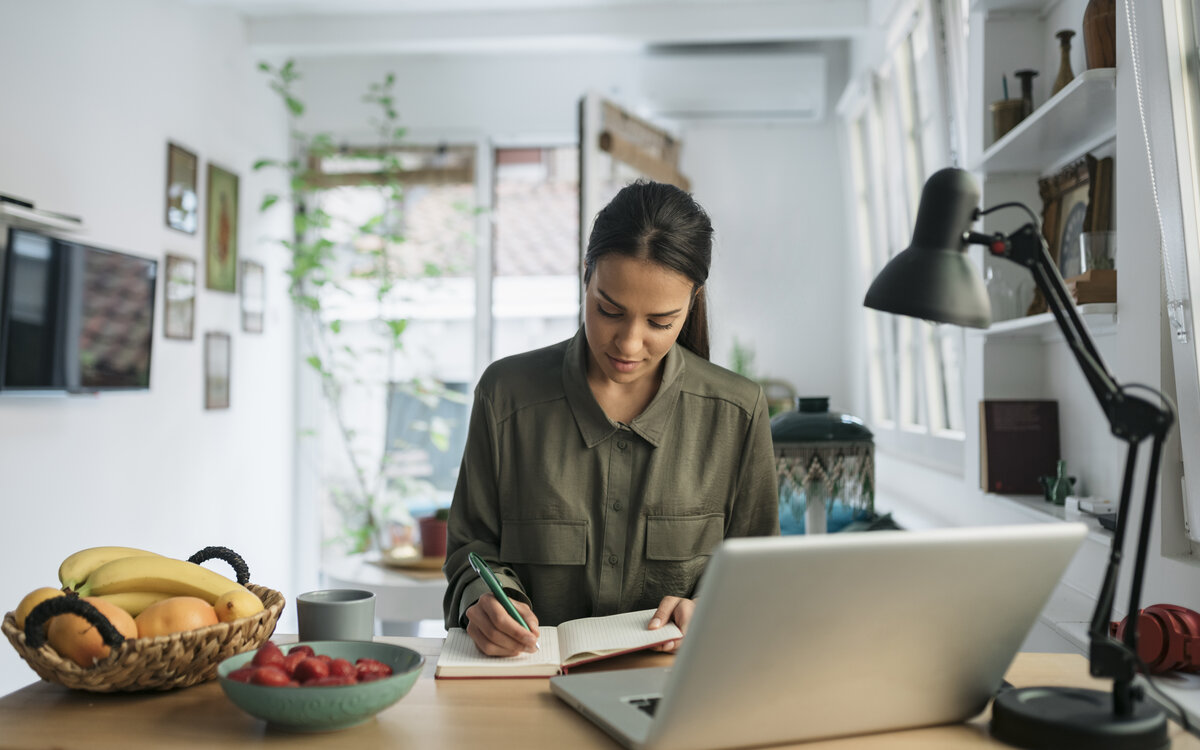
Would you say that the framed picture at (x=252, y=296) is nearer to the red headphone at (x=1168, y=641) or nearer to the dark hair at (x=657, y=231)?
the dark hair at (x=657, y=231)

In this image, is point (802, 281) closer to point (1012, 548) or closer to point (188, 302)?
point (188, 302)

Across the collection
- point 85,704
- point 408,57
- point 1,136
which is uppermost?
point 408,57

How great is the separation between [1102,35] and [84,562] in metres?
1.78

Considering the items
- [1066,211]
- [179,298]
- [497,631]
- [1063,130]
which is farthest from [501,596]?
[179,298]

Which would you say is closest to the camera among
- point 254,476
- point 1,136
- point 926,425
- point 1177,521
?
point 1177,521

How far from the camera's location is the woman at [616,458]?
145cm

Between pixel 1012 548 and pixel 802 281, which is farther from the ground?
pixel 802 281

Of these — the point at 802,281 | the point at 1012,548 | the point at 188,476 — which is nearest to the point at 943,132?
Answer: the point at 802,281

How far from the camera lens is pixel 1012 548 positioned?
2.73 feet

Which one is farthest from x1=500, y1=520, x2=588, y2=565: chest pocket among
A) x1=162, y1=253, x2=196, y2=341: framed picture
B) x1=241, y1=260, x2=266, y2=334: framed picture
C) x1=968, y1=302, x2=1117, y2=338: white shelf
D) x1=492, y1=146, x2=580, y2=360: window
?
x1=492, y1=146, x2=580, y2=360: window

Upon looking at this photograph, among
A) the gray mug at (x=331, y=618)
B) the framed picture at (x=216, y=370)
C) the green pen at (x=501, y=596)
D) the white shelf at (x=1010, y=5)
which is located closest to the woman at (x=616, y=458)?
the green pen at (x=501, y=596)

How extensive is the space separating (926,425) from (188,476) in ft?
9.53

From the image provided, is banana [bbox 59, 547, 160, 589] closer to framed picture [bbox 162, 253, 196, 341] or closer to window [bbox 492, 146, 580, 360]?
framed picture [bbox 162, 253, 196, 341]

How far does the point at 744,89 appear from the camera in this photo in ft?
15.8
